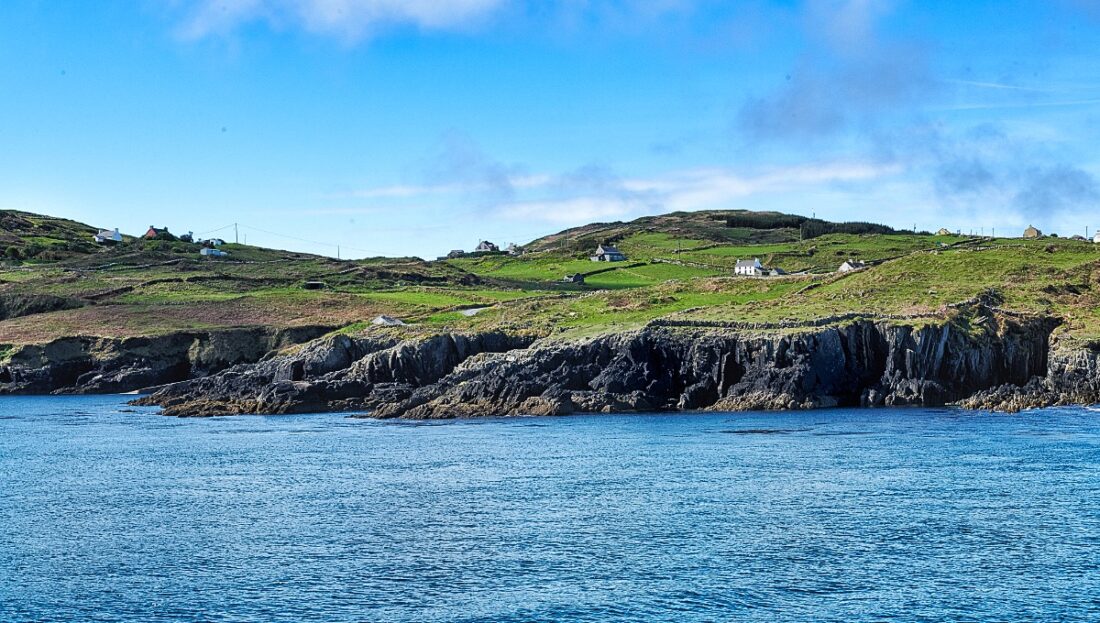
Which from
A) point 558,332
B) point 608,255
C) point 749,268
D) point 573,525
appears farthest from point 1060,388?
point 608,255

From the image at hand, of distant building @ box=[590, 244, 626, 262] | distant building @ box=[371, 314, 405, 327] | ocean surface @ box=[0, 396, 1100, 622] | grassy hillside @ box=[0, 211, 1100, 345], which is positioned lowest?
ocean surface @ box=[0, 396, 1100, 622]

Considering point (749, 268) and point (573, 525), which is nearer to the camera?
point (573, 525)

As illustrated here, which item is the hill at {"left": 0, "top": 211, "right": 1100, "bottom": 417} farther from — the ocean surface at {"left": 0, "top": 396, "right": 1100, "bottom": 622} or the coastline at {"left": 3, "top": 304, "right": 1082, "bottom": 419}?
the ocean surface at {"left": 0, "top": 396, "right": 1100, "bottom": 622}

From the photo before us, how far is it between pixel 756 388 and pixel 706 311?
13674 millimetres

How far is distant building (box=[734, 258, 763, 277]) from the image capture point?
476ft

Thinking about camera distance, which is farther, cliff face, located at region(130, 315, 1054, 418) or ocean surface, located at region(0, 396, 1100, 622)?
cliff face, located at region(130, 315, 1054, 418)

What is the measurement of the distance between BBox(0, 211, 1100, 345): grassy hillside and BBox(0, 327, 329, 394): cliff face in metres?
2.99

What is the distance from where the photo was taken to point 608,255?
18912 cm

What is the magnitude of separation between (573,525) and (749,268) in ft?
361

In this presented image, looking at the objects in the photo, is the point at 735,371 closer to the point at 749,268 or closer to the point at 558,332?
the point at 558,332

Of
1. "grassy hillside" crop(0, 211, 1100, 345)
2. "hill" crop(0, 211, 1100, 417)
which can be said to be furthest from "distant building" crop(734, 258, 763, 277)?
"hill" crop(0, 211, 1100, 417)

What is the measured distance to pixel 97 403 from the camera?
349 ft

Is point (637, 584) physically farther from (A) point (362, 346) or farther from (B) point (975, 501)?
(A) point (362, 346)

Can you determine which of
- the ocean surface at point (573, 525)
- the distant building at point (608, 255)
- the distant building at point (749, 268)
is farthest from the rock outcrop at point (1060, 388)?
the distant building at point (608, 255)
